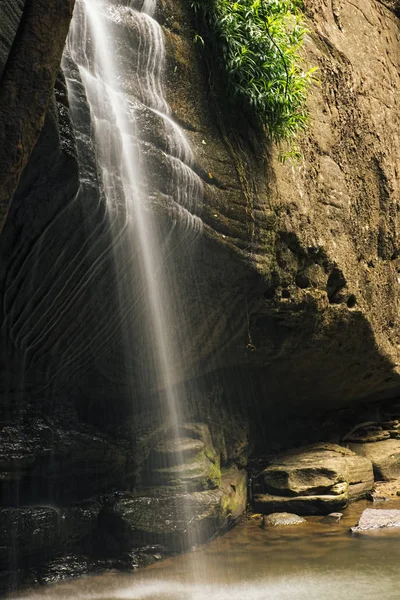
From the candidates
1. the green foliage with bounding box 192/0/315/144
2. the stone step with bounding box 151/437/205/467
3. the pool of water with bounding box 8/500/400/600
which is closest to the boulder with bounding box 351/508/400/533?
the pool of water with bounding box 8/500/400/600

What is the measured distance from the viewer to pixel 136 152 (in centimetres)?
548

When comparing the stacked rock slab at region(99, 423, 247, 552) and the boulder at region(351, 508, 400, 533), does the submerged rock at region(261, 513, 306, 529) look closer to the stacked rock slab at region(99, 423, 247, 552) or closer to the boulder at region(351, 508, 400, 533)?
the stacked rock slab at region(99, 423, 247, 552)

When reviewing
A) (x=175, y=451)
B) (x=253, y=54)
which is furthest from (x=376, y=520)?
(x=253, y=54)

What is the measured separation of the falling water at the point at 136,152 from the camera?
521 cm

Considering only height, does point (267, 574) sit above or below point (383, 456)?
below

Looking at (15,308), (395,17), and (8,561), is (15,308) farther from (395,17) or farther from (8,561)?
(395,17)

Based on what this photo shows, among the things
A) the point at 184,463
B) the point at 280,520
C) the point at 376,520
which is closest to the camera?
the point at 184,463

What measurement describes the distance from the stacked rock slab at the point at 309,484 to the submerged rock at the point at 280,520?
245 millimetres

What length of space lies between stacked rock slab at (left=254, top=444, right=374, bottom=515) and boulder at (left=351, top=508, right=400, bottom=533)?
0.55 meters

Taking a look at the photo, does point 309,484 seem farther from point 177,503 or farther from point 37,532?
point 37,532

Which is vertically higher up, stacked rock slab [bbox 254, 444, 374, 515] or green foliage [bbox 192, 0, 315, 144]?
green foliage [bbox 192, 0, 315, 144]

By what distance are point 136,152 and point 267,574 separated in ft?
12.8

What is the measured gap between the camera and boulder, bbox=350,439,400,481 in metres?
9.79

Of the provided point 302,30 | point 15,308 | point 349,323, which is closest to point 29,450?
point 15,308
